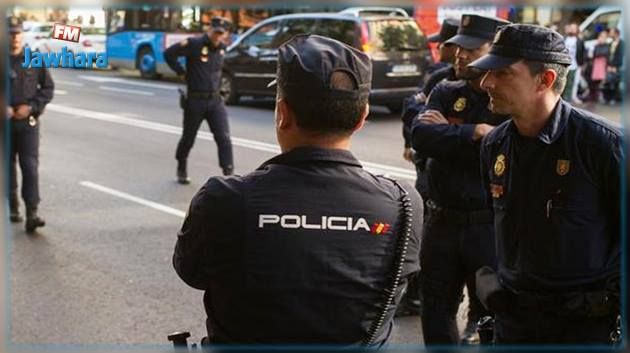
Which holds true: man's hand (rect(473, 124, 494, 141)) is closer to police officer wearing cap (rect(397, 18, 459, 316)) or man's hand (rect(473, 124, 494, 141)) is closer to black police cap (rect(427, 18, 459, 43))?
police officer wearing cap (rect(397, 18, 459, 316))

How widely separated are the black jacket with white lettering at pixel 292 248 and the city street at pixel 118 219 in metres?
1.98

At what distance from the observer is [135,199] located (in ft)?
25.4

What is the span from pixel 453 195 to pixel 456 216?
90 millimetres

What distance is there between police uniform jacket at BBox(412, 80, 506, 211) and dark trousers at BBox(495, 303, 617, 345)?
2.80 ft

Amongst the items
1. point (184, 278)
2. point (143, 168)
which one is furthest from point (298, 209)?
point (143, 168)

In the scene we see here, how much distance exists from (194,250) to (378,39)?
29.5 ft

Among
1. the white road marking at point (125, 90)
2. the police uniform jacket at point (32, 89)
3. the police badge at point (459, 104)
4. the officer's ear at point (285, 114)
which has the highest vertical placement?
the officer's ear at point (285, 114)

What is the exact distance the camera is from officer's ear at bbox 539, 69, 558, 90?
2.40 metres

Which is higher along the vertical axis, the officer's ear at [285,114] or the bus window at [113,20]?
the bus window at [113,20]

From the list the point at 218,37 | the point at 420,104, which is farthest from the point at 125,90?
the point at 420,104

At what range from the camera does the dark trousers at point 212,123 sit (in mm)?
8258

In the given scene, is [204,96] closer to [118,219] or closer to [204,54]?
[204,54]

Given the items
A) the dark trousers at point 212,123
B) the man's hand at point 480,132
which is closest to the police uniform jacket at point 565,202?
the man's hand at point 480,132

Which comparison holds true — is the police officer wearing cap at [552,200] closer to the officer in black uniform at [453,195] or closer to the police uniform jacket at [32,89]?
the officer in black uniform at [453,195]
